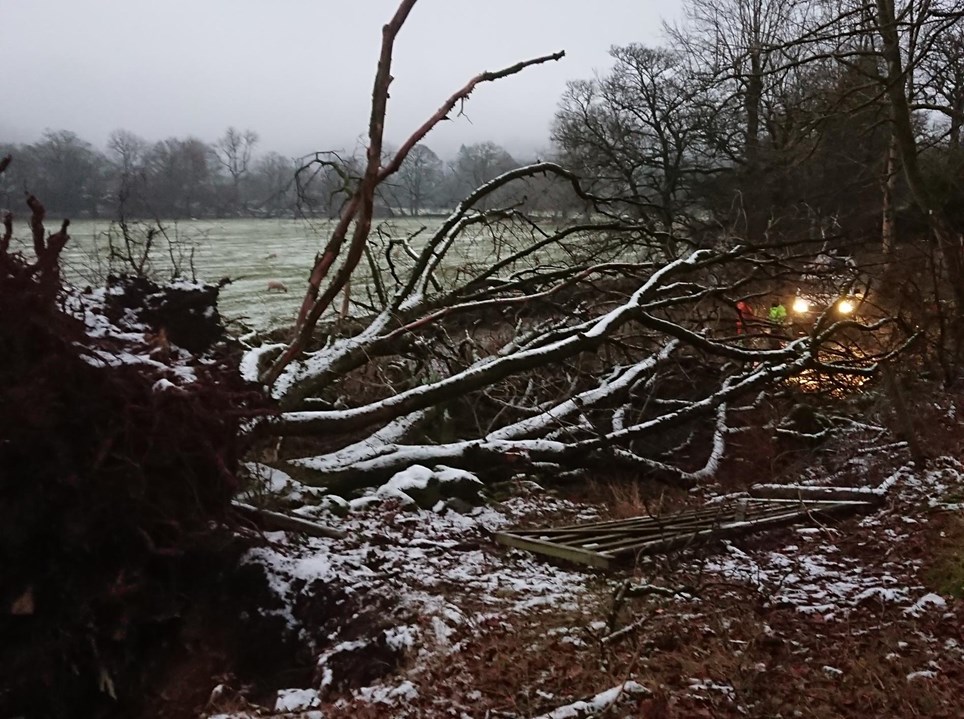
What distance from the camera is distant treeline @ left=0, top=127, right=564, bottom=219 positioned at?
22.8ft

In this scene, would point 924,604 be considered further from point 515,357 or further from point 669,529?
point 515,357

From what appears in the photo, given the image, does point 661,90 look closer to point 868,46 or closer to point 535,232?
point 868,46

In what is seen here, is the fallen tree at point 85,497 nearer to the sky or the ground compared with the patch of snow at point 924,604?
nearer to the sky

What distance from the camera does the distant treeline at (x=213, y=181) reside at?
6.96 m

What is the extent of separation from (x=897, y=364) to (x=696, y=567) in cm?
526

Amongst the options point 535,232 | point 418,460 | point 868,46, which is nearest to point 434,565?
point 418,460

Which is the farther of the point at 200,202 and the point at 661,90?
the point at 661,90

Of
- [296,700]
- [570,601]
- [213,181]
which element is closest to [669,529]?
[570,601]

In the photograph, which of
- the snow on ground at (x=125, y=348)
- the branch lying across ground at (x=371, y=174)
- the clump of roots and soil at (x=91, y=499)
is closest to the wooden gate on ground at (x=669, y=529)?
the branch lying across ground at (x=371, y=174)

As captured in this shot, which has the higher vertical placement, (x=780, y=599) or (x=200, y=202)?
(x=200, y=202)

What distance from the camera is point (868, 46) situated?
565 inches

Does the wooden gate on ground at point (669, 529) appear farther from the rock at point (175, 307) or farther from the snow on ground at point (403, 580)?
the rock at point (175, 307)

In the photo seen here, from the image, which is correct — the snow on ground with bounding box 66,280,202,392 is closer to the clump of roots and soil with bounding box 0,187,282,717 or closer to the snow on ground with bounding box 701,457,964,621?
the clump of roots and soil with bounding box 0,187,282,717

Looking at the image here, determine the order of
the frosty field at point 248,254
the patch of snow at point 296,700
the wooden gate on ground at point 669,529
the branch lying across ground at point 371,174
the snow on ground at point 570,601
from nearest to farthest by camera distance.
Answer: the patch of snow at point 296,700, the snow on ground at point 570,601, the branch lying across ground at point 371,174, the wooden gate on ground at point 669,529, the frosty field at point 248,254
